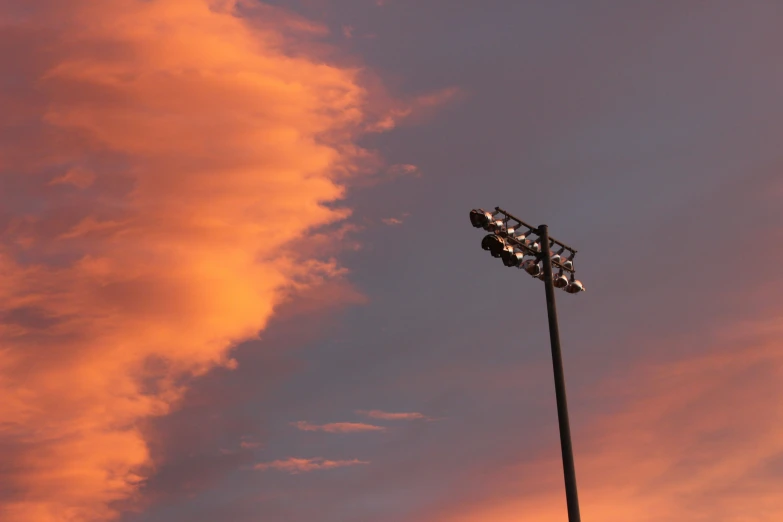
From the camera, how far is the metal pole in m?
19.9

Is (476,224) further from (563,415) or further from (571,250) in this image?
(563,415)

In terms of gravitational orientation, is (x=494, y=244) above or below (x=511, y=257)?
above

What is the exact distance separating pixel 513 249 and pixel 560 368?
2797mm

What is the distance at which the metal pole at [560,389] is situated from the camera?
1986cm

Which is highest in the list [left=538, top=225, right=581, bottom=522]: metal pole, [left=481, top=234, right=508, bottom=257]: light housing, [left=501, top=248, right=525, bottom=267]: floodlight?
[left=481, top=234, right=508, bottom=257]: light housing

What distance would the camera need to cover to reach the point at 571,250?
2366 centimetres

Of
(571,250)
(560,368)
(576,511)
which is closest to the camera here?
(576,511)

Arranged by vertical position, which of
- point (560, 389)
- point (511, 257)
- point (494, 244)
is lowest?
point (560, 389)

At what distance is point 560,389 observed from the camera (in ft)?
68.7

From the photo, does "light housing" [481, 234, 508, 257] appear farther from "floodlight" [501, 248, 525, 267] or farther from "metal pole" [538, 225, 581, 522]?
"metal pole" [538, 225, 581, 522]

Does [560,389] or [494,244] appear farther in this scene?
[494,244]

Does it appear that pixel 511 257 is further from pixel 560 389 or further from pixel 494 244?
pixel 560 389

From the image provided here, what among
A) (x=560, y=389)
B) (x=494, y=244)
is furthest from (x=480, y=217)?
(x=560, y=389)

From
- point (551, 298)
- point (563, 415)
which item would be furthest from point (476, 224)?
point (563, 415)
